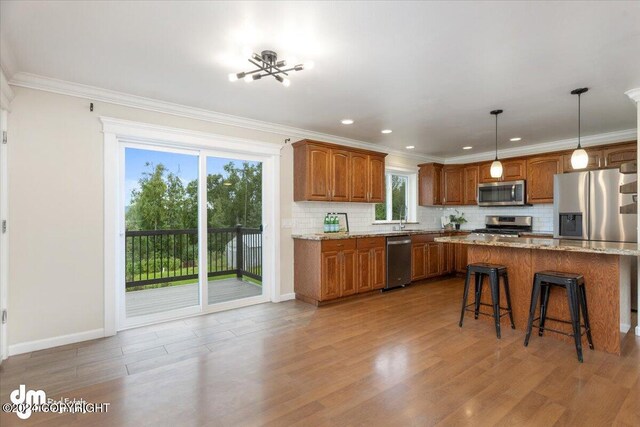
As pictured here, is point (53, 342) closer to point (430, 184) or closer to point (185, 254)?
point (185, 254)

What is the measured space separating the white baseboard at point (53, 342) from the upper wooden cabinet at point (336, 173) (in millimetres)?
2804

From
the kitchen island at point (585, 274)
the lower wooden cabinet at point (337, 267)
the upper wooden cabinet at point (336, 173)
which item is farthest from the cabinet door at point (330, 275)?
the kitchen island at point (585, 274)

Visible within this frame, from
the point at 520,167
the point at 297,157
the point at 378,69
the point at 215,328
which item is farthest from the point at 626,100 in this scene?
the point at 215,328

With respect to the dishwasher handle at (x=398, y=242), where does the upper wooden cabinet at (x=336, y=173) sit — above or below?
above

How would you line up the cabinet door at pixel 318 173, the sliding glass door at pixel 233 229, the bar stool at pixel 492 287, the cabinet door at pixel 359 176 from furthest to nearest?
the cabinet door at pixel 359 176, the cabinet door at pixel 318 173, the sliding glass door at pixel 233 229, the bar stool at pixel 492 287

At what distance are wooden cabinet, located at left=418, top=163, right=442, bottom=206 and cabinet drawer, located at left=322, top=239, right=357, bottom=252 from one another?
8.71 ft


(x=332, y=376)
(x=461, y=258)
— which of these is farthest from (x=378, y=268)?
(x=332, y=376)

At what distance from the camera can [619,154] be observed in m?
4.59

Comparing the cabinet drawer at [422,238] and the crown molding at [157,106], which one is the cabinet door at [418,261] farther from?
the crown molding at [157,106]

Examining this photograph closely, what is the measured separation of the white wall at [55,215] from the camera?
9.51 feet

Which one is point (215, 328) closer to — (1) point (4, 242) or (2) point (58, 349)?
(2) point (58, 349)

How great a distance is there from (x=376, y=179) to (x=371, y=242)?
3.75 feet

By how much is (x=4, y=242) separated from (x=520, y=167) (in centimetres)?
687

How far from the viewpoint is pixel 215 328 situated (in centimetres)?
352
